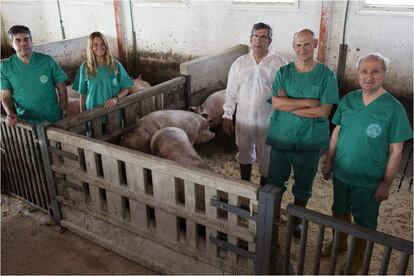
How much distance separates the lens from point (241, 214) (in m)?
2.46

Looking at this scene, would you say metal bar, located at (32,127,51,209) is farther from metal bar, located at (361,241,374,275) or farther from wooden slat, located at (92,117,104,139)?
metal bar, located at (361,241,374,275)

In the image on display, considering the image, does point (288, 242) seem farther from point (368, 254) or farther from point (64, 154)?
point (64, 154)

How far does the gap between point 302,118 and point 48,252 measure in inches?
95.1

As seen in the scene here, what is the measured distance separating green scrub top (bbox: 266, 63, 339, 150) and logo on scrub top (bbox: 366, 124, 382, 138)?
0.48 meters

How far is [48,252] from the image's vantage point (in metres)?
3.43

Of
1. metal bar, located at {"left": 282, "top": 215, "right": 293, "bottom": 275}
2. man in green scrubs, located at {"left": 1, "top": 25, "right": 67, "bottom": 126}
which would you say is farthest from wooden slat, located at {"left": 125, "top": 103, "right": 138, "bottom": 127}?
metal bar, located at {"left": 282, "top": 215, "right": 293, "bottom": 275}

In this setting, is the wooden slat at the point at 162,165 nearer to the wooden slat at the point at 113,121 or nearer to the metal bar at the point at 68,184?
the metal bar at the point at 68,184

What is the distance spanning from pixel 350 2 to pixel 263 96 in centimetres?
302

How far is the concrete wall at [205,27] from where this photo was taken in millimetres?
5699

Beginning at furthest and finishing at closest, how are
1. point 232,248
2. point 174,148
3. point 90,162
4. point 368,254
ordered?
point 174,148
point 90,162
point 232,248
point 368,254

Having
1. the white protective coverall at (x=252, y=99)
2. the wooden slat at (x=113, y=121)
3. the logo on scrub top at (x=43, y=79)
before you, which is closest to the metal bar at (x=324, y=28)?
the white protective coverall at (x=252, y=99)

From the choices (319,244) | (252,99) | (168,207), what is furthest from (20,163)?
(319,244)

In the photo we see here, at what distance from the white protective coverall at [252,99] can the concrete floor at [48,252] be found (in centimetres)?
153

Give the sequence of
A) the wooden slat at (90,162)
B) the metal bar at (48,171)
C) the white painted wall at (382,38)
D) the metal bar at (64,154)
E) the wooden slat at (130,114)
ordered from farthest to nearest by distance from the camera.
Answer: the white painted wall at (382,38) → the wooden slat at (130,114) → the metal bar at (48,171) → the metal bar at (64,154) → the wooden slat at (90,162)
